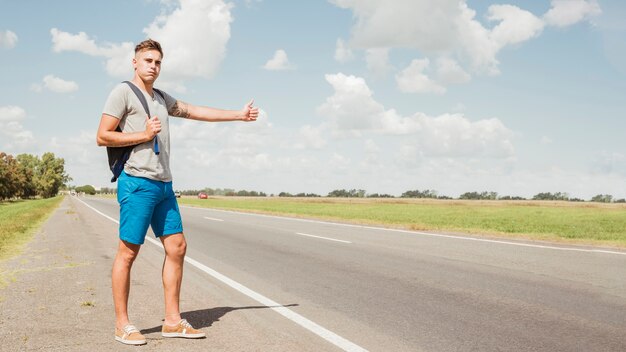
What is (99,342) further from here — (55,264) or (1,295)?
(55,264)

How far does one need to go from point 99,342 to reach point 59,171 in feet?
488

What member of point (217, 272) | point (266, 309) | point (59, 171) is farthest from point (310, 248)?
point (59, 171)

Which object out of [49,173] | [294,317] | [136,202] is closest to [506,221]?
[294,317]

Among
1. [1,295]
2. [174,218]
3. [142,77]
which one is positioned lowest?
[1,295]

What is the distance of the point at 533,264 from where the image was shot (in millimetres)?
8320

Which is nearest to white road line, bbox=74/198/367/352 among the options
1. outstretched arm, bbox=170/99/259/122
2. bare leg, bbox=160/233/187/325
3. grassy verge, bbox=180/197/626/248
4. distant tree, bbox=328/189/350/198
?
bare leg, bbox=160/233/187/325

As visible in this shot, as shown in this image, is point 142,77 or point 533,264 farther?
point 533,264

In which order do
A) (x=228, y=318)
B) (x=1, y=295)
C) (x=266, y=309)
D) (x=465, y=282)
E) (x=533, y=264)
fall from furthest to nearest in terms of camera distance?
(x=533, y=264)
(x=465, y=282)
(x=1, y=295)
(x=266, y=309)
(x=228, y=318)

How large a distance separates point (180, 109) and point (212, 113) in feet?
0.97

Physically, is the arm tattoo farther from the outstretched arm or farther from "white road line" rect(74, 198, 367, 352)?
"white road line" rect(74, 198, 367, 352)

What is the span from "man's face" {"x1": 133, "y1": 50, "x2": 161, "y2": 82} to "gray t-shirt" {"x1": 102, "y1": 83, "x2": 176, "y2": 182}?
0.14 meters

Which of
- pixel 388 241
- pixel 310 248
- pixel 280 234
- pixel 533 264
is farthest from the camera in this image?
pixel 280 234

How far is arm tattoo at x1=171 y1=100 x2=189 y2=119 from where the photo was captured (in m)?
4.34

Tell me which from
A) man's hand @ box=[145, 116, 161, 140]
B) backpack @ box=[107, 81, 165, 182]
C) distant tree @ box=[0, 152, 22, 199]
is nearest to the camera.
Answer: man's hand @ box=[145, 116, 161, 140]
